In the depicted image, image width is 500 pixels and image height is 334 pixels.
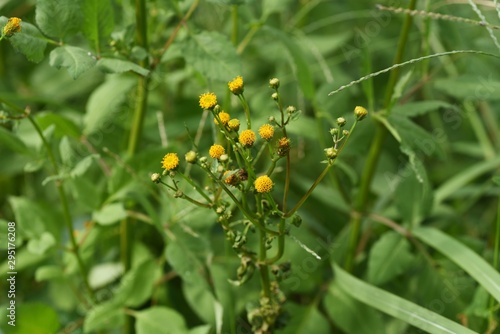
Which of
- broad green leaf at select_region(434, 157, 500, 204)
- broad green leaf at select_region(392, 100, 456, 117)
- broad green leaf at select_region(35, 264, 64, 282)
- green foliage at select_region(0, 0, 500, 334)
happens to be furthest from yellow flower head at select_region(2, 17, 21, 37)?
broad green leaf at select_region(434, 157, 500, 204)

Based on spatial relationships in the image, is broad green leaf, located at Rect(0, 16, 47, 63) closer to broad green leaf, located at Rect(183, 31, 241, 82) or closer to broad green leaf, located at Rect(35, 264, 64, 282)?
broad green leaf, located at Rect(183, 31, 241, 82)

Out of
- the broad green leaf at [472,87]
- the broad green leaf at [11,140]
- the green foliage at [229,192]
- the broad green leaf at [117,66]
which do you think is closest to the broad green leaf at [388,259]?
the green foliage at [229,192]

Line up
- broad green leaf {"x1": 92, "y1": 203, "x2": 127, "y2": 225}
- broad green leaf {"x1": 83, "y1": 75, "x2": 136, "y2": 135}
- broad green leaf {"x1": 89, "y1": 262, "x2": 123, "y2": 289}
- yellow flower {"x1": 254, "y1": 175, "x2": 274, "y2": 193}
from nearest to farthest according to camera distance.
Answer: yellow flower {"x1": 254, "y1": 175, "x2": 274, "y2": 193} < broad green leaf {"x1": 92, "y1": 203, "x2": 127, "y2": 225} < broad green leaf {"x1": 83, "y1": 75, "x2": 136, "y2": 135} < broad green leaf {"x1": 89, "y1": 262, "x2": 123, "y2": 289}

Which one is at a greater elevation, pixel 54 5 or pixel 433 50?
pixel 54 5

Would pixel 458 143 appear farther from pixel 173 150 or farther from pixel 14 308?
pixel 14 308

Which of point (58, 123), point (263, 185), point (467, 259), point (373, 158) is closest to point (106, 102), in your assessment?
point (58, 123)

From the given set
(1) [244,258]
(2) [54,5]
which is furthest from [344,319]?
(2) [54,5]

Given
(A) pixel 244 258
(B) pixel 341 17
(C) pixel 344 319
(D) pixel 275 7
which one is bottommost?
(C) pixel 344 319

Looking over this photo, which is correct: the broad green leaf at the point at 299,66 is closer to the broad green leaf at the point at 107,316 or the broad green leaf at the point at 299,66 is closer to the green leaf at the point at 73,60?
the green leaf at the point at 73,60
